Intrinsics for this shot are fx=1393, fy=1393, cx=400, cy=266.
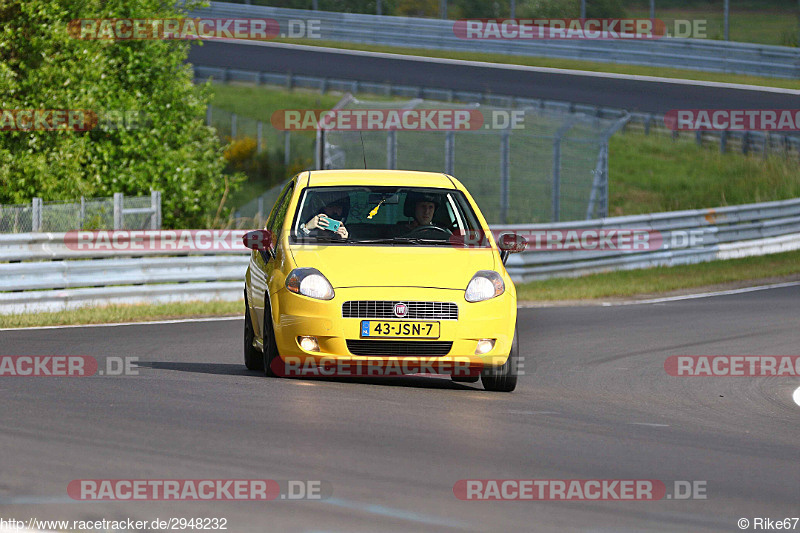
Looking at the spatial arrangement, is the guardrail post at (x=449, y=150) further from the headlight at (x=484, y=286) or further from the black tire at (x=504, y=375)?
the headlight at (x=484, y=286)

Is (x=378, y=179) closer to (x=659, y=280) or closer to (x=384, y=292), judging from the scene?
(x=384, y=292)

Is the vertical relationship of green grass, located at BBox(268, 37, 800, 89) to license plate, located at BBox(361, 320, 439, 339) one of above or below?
below

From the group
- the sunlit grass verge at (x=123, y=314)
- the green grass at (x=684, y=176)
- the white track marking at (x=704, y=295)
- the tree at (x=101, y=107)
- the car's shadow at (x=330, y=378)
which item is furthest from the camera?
the green grass at (x=684, y=176)

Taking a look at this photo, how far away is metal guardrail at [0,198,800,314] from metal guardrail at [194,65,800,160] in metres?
8.34

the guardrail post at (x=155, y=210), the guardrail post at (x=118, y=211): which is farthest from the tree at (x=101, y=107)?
the guardrail post at (x=118, y=211)

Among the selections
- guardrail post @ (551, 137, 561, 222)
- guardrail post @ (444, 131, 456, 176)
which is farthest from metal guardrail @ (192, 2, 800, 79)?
guardrail post @ (444, 131, 456, 176)

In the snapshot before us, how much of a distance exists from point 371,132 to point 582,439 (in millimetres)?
21006

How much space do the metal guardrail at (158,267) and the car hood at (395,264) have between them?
7.23 meters

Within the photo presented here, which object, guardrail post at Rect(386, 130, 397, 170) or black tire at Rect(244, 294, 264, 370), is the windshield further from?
guardrail post at Rect(386, 130, 397, 170)

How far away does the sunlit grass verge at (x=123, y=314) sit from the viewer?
15633mm

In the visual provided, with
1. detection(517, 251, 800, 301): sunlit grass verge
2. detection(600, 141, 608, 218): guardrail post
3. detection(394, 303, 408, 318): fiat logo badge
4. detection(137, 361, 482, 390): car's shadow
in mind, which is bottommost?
detection(517, 251, 800, 301): sunlit grass verge

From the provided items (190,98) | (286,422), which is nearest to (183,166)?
(190,98)

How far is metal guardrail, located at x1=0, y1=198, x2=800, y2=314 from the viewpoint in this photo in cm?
1652

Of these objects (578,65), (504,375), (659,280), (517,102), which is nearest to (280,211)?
(504,375)
